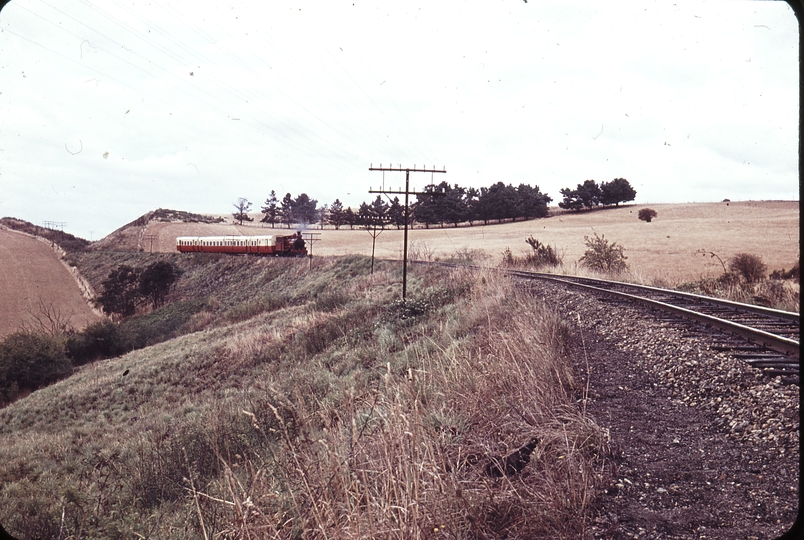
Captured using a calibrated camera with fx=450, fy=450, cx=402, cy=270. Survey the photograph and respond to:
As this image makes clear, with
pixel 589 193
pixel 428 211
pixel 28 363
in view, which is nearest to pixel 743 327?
pixel 28 363

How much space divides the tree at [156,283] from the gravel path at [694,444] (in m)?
42.4


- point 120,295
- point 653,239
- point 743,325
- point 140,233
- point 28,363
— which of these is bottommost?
point 28,363

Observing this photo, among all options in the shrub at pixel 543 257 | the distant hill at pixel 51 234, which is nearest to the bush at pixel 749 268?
the shrub at pixel 543 257

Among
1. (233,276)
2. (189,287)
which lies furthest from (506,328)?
(189,287)

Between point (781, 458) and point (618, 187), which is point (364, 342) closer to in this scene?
point (781, 458)

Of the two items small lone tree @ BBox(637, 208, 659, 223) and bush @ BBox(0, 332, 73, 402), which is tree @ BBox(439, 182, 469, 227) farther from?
bush @ BBox(0, 332, 73, 402)

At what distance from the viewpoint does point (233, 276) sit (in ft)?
135

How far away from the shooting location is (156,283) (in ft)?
133

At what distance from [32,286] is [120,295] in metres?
6.22

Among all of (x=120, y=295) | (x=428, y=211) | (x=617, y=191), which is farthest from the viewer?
(x=617, y=191)

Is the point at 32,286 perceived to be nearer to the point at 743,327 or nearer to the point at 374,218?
the point at 374,218

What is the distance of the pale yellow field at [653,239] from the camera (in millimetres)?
22583

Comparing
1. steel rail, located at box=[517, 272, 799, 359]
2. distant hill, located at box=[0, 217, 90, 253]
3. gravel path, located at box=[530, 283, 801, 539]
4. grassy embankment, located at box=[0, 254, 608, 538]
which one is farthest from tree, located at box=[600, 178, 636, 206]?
distant hill, located at box=[0, 217, 90, 253]

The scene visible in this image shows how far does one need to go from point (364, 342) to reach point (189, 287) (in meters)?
35.4
